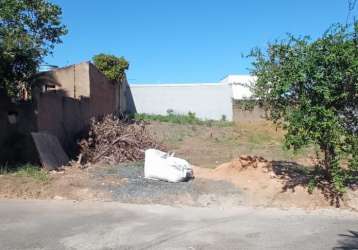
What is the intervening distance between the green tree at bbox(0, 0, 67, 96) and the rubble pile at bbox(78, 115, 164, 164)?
2663 mm

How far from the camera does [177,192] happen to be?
11617 millimetres

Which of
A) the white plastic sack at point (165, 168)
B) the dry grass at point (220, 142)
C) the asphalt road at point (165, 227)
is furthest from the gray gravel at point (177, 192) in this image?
the dry grass at point (220, 142)

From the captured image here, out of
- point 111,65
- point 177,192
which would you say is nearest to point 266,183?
point 177,192

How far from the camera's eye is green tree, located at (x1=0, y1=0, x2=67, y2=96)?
13719 mm

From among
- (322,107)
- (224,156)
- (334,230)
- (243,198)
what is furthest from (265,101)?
(224,156)

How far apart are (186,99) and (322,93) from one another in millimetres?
35409

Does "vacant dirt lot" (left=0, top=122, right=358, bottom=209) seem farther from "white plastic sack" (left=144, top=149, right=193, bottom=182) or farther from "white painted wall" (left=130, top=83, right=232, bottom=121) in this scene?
"white painted wall" (left=130, top=83, right=232, bottom=121)

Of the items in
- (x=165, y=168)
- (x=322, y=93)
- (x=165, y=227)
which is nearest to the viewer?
(x=165, y=227)

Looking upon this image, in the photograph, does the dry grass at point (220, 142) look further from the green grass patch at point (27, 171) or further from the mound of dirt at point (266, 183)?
the green grass patch at point (27, 171)

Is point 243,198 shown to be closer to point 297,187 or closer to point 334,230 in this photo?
point 297,187

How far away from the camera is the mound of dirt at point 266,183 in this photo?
11219 millimetres

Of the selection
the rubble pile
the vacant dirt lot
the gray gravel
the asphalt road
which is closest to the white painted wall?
the rubble pile

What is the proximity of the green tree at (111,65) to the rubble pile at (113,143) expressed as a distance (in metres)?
16.8

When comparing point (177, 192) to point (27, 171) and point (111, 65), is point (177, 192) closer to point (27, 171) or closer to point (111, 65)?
point (27, 171)
